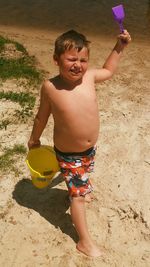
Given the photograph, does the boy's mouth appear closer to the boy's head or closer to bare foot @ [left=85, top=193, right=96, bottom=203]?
the boy's head

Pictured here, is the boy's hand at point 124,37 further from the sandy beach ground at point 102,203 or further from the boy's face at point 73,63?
the sandy beach ground at point 102,203

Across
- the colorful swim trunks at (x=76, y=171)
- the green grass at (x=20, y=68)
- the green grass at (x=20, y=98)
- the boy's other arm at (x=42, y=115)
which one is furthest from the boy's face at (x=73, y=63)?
the green grass at (x=20, y=68)

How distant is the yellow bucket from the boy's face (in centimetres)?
85

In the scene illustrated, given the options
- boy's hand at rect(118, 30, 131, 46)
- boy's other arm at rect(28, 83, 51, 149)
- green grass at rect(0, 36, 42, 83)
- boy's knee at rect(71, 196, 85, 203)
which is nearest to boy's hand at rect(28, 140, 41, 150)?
boy's other arm at rect(28, 83, 51, 149)

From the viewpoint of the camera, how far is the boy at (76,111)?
301 centimetres

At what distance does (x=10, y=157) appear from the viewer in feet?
14.2

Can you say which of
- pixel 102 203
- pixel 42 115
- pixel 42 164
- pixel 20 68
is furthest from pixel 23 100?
pixel 42 115

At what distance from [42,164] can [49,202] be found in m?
0.34

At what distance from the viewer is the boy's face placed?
9.80 feet

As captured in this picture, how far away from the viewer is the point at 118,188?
4027 millimetres

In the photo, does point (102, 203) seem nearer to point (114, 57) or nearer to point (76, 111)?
point (76, 111)

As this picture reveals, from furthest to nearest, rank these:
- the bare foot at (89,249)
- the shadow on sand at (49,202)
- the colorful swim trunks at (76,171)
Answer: the shadow on sand at (49,202) → the bare foot at (89,249) → the colorful swim trunks at (76,171)

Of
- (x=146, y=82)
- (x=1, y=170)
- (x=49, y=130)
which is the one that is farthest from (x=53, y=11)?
(x=1, y=170)

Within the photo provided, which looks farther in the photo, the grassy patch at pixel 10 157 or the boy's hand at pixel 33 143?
the grassy patch at pixel 10 157
